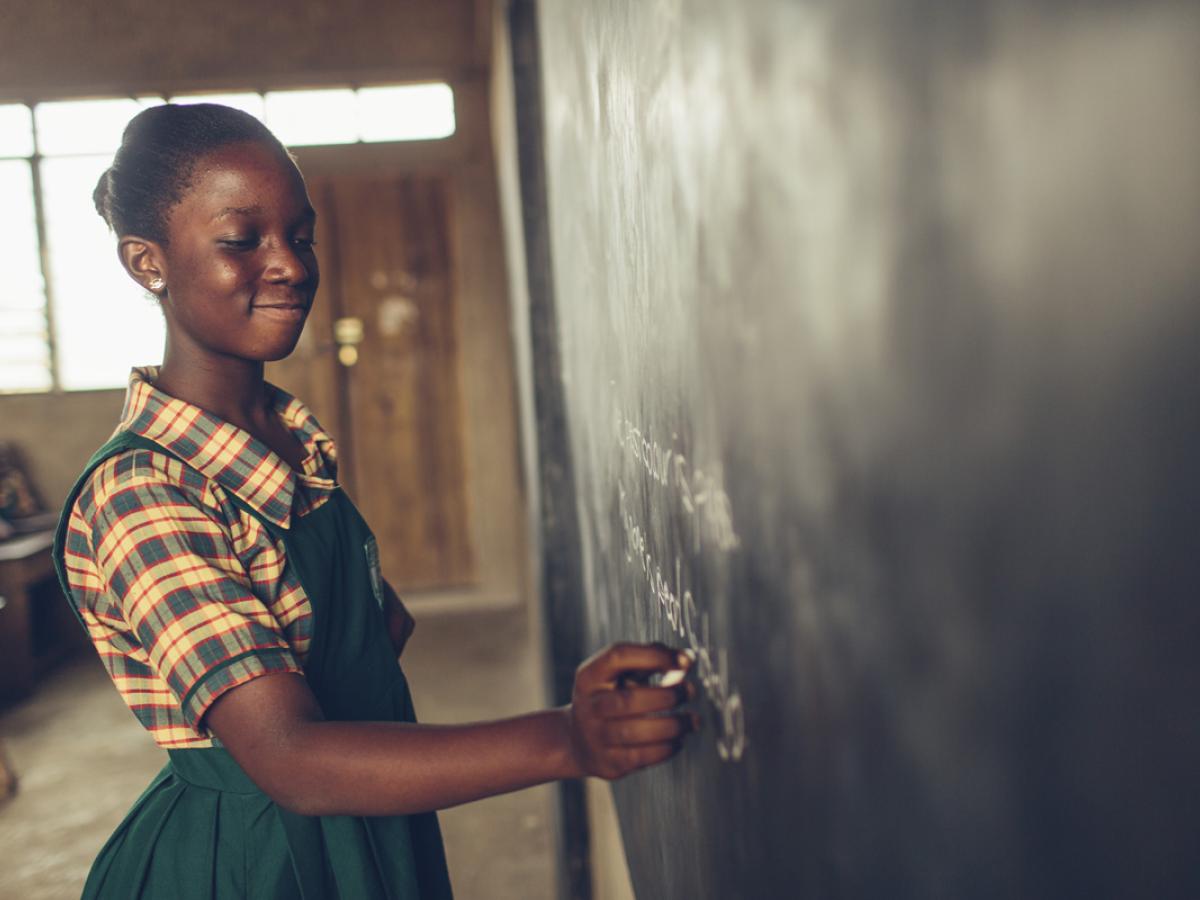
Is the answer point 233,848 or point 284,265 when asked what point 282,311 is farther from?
point 233,848

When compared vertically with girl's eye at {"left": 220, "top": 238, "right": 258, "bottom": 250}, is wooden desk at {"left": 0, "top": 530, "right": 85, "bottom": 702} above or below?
below

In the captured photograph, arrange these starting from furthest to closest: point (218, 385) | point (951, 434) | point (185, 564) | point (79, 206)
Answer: point (79, 206)
point (218, 385)
point (185, 564)
point (951, 434)

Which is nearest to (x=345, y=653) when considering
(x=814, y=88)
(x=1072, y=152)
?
(x=814, y=88)

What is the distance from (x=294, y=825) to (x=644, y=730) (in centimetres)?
49

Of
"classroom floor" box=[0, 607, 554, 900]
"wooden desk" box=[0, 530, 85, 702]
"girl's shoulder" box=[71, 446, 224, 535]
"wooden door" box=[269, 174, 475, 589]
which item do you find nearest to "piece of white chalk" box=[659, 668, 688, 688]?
"girl's shoulder" box=[71, 446, 224, 535]

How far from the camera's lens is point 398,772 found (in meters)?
0.72

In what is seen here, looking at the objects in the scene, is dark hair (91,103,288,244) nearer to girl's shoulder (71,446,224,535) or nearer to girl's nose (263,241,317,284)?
girl's nose (263,241,317,284)

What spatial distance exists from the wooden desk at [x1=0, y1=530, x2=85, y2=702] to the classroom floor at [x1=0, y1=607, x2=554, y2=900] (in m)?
0.13

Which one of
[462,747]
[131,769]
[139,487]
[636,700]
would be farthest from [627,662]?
[131,769]

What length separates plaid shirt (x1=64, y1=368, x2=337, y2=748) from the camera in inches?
30.9

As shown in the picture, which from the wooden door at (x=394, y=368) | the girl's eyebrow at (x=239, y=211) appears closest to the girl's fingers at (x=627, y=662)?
the girl's eyebrow at (x=239, y=211)

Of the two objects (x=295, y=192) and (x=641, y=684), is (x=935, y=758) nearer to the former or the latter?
(x=641, y=684)

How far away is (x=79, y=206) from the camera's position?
567 centimetres

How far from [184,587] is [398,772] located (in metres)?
0.23
